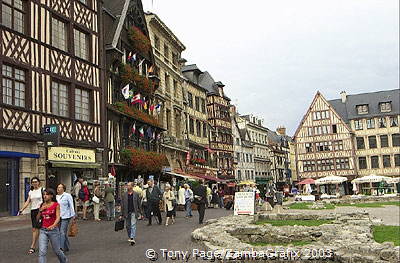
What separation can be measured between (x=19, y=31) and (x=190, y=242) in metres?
11.9

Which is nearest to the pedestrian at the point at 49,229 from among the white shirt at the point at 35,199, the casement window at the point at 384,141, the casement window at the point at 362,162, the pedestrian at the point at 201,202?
the white shirt at the point at 35,199

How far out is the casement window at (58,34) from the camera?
66.2 feet

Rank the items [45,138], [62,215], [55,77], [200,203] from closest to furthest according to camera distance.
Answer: [62,215], [200,203], [45,138], [55,77]

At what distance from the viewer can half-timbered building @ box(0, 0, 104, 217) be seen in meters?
17.3

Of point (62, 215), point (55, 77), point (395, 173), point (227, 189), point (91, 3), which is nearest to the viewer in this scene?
point (62, 215)

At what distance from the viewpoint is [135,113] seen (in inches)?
1076

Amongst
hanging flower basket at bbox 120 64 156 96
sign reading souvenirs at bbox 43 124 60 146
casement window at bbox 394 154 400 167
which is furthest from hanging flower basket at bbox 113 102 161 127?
casement window at bbox 394 154 400 167

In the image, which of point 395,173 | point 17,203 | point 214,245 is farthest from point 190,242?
point 395,173

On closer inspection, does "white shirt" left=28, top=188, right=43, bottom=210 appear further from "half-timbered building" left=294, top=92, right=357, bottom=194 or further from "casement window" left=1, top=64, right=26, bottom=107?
"half-timbered building" left=294, top=92, right=357, bottom=194

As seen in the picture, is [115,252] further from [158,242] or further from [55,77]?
[55,77]

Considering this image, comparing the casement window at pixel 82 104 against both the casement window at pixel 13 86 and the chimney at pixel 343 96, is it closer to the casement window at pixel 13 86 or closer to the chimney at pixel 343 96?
the casement window at pixel 13 86

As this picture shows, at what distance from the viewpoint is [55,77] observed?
1977cm


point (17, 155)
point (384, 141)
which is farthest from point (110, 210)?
point (384, 141)

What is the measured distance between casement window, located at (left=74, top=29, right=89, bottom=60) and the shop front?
4886 mm
